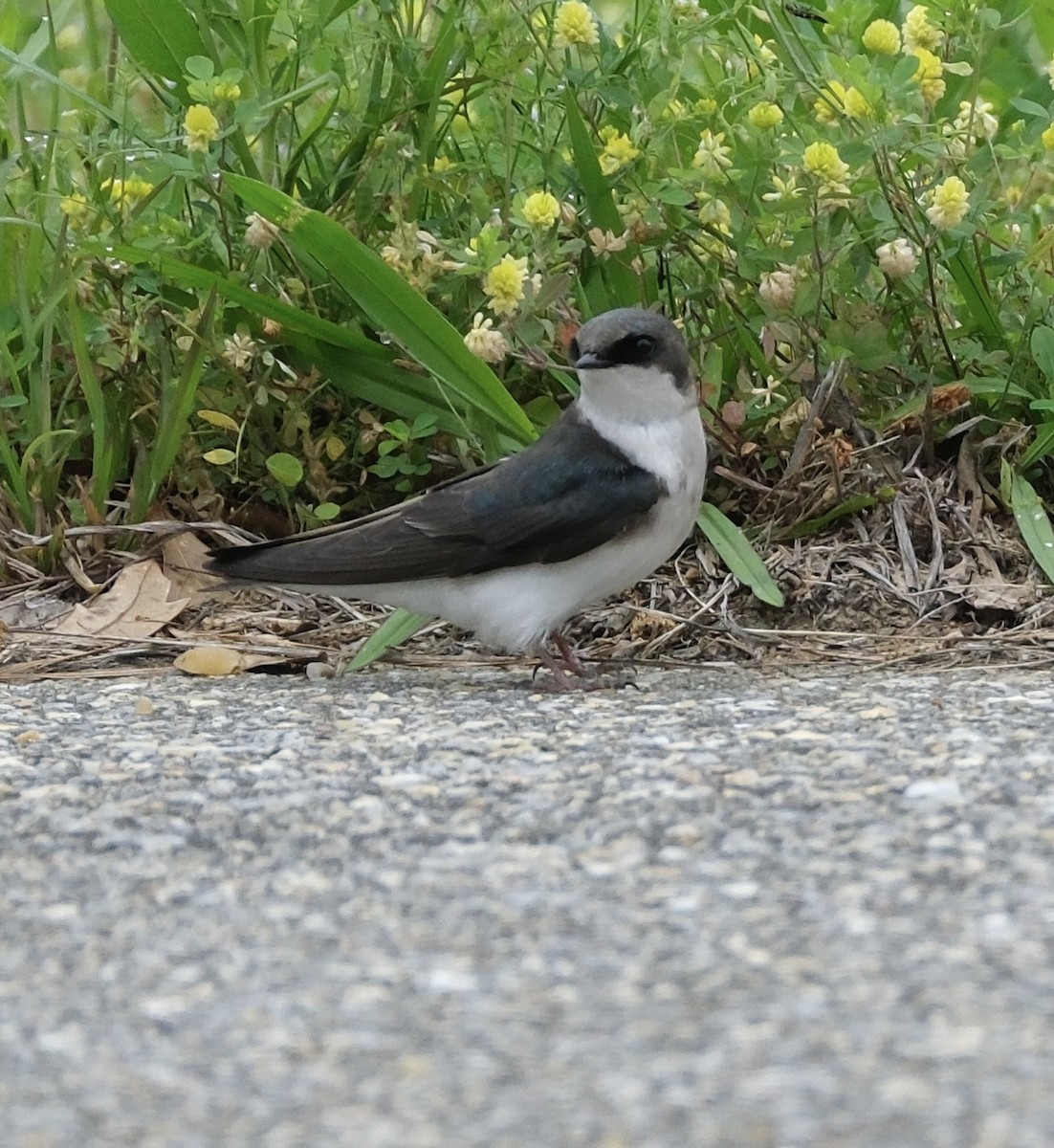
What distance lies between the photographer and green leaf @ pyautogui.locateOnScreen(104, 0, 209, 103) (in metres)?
4.73

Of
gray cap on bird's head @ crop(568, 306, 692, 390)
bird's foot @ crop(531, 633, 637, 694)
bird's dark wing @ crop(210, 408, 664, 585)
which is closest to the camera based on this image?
bird's foot @ crop(531, 633, 637, 694)

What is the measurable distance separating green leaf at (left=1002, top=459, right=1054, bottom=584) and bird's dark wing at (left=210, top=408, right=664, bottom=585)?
966 millimetres

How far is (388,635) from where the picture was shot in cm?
430

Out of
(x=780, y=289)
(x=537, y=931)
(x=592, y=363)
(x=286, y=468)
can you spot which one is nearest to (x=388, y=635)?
(x=286, y=468)

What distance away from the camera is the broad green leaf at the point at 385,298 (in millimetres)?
4289

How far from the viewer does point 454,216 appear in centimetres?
480

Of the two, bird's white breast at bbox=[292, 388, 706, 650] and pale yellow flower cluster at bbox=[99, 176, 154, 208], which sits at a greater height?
pale yellow flower cluster at bbox=[99, 176, 154, 208]

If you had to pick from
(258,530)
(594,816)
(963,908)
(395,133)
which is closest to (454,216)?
(395,133)

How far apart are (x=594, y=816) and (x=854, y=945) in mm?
642

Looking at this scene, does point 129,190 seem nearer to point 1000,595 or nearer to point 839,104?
point 839,104

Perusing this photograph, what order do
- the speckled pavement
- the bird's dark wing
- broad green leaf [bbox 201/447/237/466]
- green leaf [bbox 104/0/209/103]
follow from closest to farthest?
the speckled pavement < the bird's dark wing < broad green leaf [bbox 201/447/237/466] < green leaf [bbox 104/0/209/103]

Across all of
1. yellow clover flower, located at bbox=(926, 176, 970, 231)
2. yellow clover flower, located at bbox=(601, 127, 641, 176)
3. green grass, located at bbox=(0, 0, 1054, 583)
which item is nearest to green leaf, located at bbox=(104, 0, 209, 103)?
green grass, located at bbox=(0, 0, 1054, 583)

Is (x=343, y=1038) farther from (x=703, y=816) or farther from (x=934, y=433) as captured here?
(x=934, y=433)

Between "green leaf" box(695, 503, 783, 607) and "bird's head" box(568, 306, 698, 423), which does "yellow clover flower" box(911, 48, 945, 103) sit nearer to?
"bird's head" box(568, 306, 698, 423)
